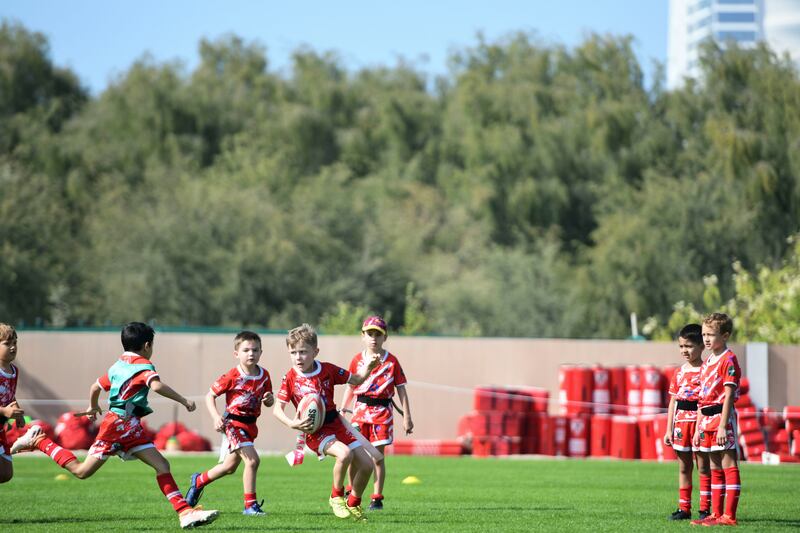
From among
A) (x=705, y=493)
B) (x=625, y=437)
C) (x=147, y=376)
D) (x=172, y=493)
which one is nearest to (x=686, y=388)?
(x=705, y=493)

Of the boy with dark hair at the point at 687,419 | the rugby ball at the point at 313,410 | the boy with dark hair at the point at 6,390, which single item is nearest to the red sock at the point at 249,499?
the rugby ball at the point at 313,410

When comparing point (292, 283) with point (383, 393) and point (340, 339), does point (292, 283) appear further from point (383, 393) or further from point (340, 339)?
point (383, 393)

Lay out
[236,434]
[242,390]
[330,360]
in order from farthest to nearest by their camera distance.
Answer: [330,360], [242,390], [236,434]

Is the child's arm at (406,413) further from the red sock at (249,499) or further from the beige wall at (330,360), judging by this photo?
the beige wall at (330,360)

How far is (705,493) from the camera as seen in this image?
11469 millimetres

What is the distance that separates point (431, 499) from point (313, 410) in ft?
12.0

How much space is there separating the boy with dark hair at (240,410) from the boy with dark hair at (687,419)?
12.5ft

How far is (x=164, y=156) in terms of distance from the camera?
55.4m

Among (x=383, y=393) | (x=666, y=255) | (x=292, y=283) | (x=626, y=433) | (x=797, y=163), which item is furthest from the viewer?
(x=292, y=283)

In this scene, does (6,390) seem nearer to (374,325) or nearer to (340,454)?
(340,454)

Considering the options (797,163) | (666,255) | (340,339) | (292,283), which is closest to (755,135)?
(797,163)

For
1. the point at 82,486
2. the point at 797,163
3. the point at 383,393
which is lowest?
the point at 82,486

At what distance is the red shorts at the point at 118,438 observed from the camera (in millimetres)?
10148

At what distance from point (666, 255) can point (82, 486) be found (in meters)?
32.2
